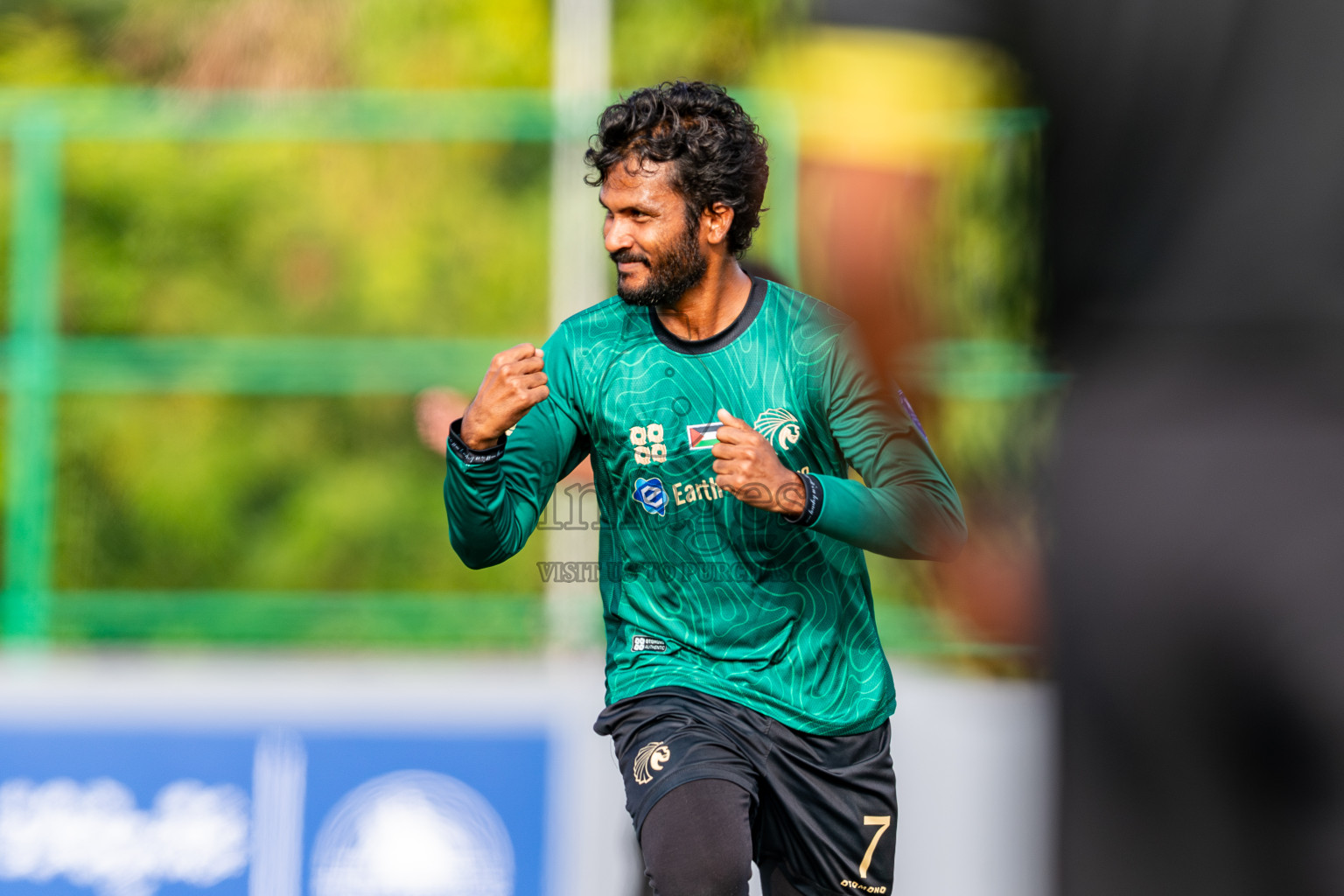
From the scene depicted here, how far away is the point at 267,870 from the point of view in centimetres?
474

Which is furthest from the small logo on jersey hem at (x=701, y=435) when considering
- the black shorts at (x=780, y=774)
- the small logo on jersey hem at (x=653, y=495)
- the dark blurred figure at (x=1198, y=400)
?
the dark blurred figure at (x=1198, y=400)

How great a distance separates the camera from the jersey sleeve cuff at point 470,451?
3.04 m

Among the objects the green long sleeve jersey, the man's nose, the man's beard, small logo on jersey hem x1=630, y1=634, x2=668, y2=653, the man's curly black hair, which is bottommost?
small logo on jersey hem x1=630, y1=634, x2=668, y2=653

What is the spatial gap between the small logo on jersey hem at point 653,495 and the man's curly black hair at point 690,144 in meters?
0.60

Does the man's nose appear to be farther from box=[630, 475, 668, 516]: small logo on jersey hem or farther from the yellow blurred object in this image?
the yellow blurred object

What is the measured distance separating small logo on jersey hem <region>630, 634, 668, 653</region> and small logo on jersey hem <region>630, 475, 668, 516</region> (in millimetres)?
285

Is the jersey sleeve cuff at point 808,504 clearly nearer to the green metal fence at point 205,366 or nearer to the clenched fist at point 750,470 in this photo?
the clenched fist at point 750,470

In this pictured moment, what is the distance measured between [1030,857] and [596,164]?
2.18 m

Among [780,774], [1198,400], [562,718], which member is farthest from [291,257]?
[1198,400]

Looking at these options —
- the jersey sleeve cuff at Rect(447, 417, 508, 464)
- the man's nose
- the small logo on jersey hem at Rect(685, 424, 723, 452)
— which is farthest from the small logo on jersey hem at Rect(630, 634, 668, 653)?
the man's nose

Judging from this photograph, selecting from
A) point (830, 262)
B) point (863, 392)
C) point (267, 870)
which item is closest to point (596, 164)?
point (863, 392)

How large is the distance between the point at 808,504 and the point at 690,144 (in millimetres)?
921

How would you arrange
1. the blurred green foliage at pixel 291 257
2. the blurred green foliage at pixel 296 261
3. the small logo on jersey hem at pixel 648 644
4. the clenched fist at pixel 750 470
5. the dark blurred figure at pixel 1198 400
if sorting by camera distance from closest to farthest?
the dark blurred figure at pixel 1198 400, the clenched fist at pixel 750 470, the small logo on jersey hem at pixel 648 644, the blurred green foliage at pixel 291 257, the blurred green foliage at pixel 296 261

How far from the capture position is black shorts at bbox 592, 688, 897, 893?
3119 mm
